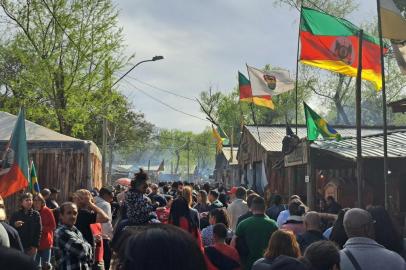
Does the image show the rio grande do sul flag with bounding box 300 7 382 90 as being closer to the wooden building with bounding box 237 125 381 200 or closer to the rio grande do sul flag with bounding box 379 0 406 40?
the rio grande do sul flag with bounding box 379 0 406 40

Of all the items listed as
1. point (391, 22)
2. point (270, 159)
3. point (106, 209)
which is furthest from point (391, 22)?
point (270, 159)

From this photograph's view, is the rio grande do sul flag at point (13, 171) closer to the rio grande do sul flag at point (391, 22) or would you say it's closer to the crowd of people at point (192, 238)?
the crowd of people at point (192, 238)

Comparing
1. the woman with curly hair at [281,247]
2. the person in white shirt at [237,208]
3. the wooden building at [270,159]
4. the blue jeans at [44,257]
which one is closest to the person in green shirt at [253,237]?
the woman with curly hair at [281,247]

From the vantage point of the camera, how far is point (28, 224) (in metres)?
9.99

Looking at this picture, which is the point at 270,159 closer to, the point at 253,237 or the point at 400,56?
the point at 400,56

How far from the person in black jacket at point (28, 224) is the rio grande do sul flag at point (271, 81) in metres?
13.0

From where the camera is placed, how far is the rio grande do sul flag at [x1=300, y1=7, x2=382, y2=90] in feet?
41.3

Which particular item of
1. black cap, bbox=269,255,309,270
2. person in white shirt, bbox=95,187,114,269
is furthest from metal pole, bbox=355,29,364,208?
black cap, bbox=269,255,309,270

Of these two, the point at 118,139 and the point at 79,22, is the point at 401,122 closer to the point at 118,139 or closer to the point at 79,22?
the point at 118,139

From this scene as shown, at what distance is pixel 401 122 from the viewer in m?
91.2

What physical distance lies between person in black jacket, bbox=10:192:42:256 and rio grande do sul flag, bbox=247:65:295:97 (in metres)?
13.0

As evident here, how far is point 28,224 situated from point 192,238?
326 inches

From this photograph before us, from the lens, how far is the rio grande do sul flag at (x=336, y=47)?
12586 millimetres

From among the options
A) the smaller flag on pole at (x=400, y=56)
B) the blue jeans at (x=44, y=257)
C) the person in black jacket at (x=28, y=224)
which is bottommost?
the blue jeans at (x=44, y=257)
